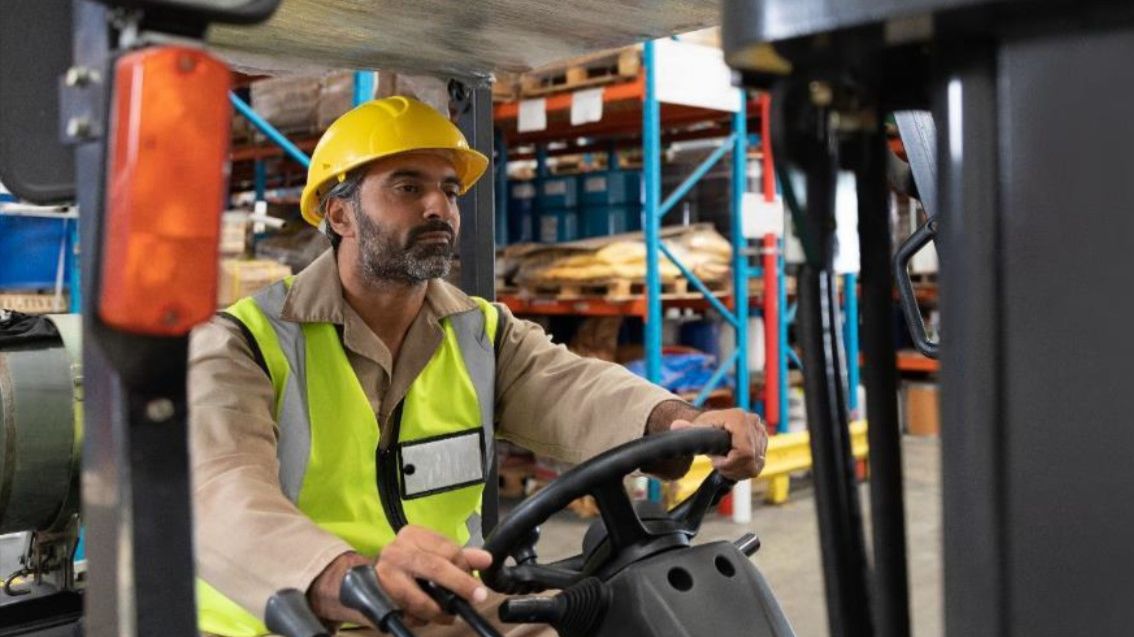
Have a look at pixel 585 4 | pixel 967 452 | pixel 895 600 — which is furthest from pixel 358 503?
pixel 967 452

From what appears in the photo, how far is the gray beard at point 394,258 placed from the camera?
2785 millimetres

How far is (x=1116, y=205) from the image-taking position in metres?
0.80

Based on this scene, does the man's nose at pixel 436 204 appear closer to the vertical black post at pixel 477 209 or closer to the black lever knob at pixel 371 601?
the vertical black post at pixel 477 209

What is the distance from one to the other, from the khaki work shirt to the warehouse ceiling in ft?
1.62

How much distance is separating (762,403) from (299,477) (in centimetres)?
608

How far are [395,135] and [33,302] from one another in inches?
146

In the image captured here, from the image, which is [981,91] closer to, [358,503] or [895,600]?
[895,600]

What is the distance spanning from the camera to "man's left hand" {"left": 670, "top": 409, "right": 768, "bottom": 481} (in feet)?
6.88

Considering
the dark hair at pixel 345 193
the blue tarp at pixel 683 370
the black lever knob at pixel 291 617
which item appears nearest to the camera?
the black lever knob at pixel 291 617

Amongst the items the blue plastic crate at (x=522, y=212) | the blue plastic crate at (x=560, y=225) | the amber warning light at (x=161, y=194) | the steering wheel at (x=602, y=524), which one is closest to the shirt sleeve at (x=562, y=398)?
the steering wheel at (x=602, y=524)

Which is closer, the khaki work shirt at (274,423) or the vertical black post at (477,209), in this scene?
the khaki work shirt at (274,423)

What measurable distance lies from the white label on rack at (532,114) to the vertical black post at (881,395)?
5986 millimetres

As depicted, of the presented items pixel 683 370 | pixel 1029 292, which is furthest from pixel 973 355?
pixel 683 370

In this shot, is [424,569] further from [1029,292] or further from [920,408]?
[920,408]
